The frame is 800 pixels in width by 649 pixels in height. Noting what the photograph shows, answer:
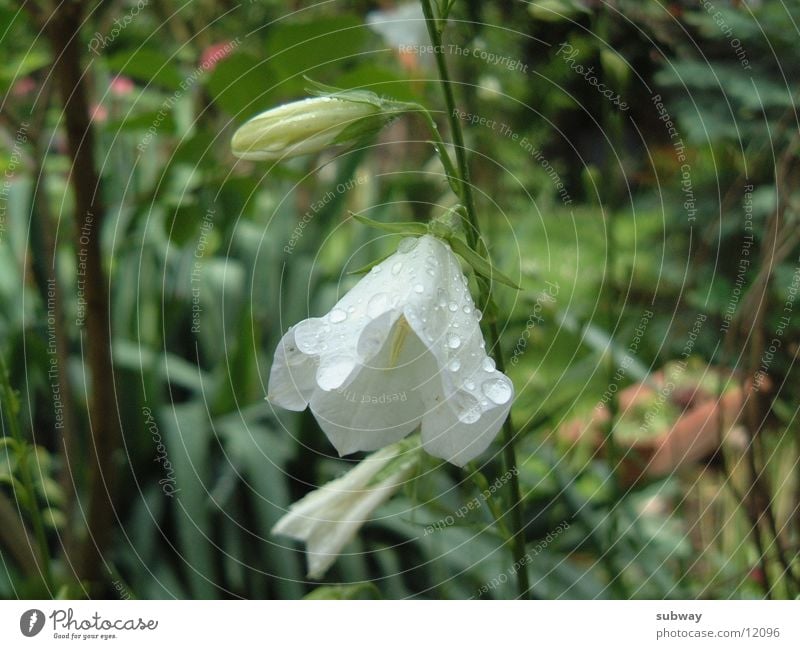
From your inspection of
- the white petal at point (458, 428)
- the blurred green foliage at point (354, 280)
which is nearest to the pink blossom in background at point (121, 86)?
the blurred green foliage at point (354, 280)

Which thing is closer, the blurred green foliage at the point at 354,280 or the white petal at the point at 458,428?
the white petal at the point at 458,428

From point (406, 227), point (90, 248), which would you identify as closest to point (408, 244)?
point (406, 227)

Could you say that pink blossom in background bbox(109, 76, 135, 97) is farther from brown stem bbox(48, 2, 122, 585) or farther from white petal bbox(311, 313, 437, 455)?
white petal bbox(311, 313, 437, 455)

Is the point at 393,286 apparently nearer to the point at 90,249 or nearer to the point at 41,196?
the point at 90,249

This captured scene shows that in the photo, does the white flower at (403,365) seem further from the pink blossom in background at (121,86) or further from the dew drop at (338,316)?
the pink blossom in background at (121,86)

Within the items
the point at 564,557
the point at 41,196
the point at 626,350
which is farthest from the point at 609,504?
the point at 41,196

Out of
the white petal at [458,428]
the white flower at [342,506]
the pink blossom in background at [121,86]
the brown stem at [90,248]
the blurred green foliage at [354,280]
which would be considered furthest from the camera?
the pink blossom in background at [121,86]
